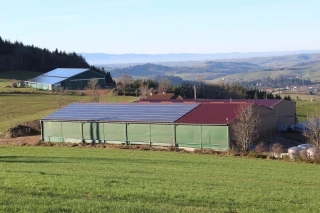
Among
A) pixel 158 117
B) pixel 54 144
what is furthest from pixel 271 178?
pixel 54 144

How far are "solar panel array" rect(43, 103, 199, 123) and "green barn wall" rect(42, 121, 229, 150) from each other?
23.0 inches

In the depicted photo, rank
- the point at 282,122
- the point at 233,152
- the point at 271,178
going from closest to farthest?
the point at 271,178
the point at 233,152
the point at 282,122

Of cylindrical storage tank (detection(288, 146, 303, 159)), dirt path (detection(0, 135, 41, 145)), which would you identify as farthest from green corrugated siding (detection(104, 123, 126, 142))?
cylindrical storage tank (detection(288, 146, 303, 159))

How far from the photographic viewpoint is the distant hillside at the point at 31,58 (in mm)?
117688

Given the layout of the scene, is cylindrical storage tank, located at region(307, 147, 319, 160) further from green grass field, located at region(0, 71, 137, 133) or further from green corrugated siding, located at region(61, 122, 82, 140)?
green grass field, located at region(0, 71, 137, 133)

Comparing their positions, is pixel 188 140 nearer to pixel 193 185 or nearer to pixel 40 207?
pixel 193 185

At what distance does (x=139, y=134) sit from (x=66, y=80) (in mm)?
51134

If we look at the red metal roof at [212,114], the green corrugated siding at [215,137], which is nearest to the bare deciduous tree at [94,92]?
the red metal roof at [212,114]

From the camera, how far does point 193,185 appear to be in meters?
15.5

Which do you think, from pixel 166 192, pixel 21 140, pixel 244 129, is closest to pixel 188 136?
pixel 244 129

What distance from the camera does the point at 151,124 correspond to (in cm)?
3656

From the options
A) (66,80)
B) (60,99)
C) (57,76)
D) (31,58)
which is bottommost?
(60,99)

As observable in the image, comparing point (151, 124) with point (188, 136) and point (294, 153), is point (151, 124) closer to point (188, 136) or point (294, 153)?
point (188, 136)

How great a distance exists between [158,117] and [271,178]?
18589 mm
